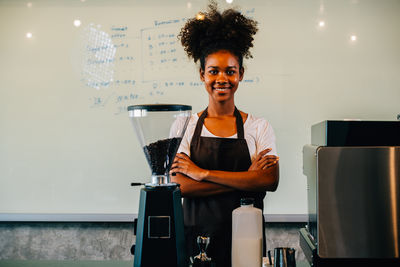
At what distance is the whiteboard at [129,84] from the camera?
2414mm

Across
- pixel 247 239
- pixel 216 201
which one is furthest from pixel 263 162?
pixel 247 239

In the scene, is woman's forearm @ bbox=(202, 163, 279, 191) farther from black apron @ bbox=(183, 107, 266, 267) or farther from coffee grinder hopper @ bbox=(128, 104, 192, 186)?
coffee grinder hopper @ bbox=(128, 104, 192, 186)

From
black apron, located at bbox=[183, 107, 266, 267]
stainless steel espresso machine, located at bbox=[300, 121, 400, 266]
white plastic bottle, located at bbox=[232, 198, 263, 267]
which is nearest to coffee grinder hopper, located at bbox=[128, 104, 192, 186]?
white plastic bottle, located at bbox=[232, 198, 263, 267]

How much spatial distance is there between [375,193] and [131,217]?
157 centimetres

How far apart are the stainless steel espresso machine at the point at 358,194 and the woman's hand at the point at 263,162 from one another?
0.57m

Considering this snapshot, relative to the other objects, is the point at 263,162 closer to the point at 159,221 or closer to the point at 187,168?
the point at 187,168

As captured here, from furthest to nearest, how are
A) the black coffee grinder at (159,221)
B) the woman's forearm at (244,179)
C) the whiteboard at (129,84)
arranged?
the whiteboard at (129,84)
the woman's forearm at (244,179)
the black coffee grinder at (159,221)

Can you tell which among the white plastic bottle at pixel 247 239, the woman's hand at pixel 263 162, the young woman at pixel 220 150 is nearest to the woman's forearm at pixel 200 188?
the young woman at pixel 220 150

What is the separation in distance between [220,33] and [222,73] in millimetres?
190

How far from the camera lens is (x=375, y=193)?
1.22 m

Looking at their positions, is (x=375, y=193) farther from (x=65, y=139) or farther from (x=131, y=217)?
(x=65, y=139)

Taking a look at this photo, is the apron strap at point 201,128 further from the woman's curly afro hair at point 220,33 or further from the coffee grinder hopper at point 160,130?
the coffee grinder hopper at point 160,130

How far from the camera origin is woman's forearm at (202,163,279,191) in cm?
175

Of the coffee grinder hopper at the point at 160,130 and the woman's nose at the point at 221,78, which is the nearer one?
the coffee grinder hopper at the point at 160,130
